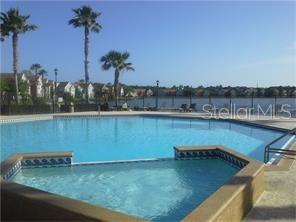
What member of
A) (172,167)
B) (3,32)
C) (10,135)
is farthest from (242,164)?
(3,32)

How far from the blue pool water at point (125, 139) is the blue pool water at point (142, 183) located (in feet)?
6.35

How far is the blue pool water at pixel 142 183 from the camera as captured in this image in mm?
6676

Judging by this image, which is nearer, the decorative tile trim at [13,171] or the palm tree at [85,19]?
the decorative tile trim at [13,171]

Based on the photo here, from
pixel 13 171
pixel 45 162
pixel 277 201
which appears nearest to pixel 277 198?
pixel 277 201

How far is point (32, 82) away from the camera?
245ft

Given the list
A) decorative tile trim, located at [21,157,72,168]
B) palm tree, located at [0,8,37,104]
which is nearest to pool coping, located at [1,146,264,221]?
decorative tile trim, located at [21,157,72,168]

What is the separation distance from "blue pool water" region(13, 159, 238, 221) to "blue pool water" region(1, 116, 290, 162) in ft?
6.35

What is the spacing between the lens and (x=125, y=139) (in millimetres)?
16188

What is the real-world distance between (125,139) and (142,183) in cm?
799

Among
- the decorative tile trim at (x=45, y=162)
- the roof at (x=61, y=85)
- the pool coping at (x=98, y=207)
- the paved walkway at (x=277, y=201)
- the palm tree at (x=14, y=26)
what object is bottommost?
the decorative tile trim at (x=45, y=162)

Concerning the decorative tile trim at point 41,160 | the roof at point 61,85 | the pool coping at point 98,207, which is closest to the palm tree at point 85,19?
the decorative tile trim at point 41,160

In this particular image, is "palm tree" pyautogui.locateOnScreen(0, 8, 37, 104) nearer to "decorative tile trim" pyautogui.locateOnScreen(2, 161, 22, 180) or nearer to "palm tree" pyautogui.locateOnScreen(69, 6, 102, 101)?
"palm tree" pyautogui.locateOnScreen(69, 6, 102, 101)

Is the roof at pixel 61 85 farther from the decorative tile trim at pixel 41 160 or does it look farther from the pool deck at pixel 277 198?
the pool deck at pixel 277 198

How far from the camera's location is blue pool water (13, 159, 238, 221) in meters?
6.68
